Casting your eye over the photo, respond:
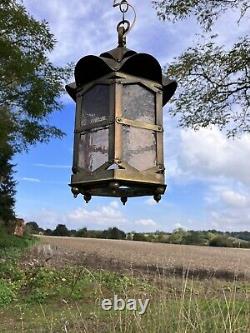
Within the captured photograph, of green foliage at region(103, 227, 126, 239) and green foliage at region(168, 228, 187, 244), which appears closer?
green foliage at region(168, 228, 187, 244)

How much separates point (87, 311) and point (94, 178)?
349 cm

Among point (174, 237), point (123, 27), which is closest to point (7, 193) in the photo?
point (174, 237)

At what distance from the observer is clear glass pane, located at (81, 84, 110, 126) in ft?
7.66

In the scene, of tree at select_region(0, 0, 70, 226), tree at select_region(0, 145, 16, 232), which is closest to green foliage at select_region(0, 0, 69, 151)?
tree at select_region(0, 0, 70, 226)

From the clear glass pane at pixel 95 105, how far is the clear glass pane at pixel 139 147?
136mm

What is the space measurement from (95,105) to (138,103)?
0.67ft

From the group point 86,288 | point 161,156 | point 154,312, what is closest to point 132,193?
point 161,156

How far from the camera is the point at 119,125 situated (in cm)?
222

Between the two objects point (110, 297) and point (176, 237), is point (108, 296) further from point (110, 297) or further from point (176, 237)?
point (176, 237)

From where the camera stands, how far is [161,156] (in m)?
2.36

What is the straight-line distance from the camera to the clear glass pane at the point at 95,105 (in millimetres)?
2334

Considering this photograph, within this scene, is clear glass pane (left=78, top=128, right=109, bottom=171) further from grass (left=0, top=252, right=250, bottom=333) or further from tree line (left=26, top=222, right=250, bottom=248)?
tree line (left=26, top=222, right=250, bottom=248)

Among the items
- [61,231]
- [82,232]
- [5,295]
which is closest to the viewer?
[5,295]

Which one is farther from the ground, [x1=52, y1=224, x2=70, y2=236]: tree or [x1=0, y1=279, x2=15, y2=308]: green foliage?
[x1=52, y1=224, x2=70, y2=236]: tree
